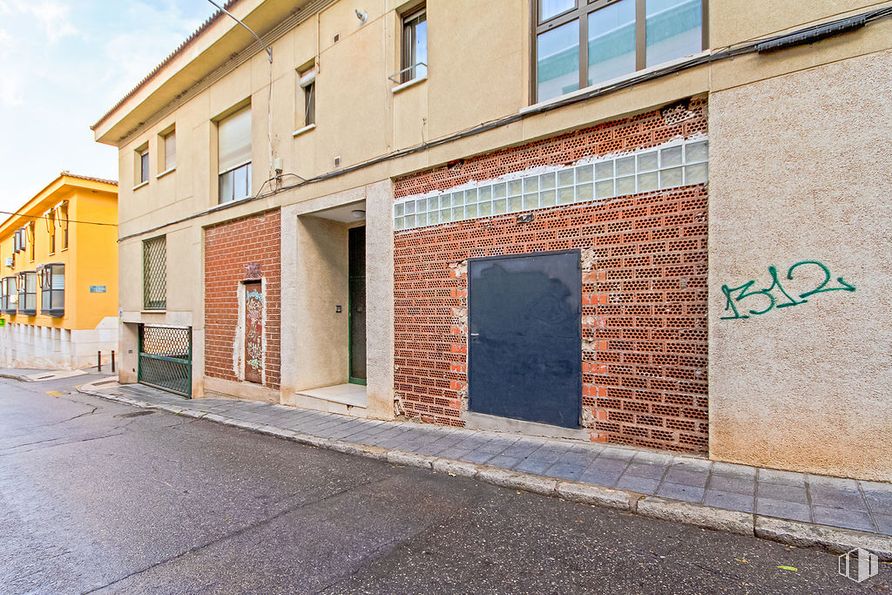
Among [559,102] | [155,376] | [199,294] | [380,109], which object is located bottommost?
[155,376]

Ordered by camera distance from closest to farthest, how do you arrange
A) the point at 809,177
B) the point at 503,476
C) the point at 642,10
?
the point at 809,177, the point at 503,476, the point at 642,10

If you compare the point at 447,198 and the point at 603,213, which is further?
the point at 447,198

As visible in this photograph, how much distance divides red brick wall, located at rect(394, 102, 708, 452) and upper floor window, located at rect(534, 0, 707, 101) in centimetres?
67

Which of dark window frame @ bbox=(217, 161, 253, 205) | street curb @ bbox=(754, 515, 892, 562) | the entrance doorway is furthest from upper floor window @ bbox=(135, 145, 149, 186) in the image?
street curb @ bbox=(754, 515, 892, 562)

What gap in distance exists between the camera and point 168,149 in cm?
1220

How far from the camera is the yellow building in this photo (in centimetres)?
1964

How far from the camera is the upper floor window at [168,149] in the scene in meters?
12.0

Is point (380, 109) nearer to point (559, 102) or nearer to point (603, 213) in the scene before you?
point (559, 102)

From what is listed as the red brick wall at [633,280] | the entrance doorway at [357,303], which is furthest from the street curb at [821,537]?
the entrance doorway at [357,303]

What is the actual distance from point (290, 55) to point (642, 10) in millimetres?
6435

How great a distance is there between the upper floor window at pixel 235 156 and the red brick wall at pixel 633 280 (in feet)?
20.4

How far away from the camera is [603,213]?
190 inches

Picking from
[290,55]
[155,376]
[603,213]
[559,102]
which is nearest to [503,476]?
[603,213]

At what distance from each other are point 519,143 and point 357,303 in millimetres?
4757
